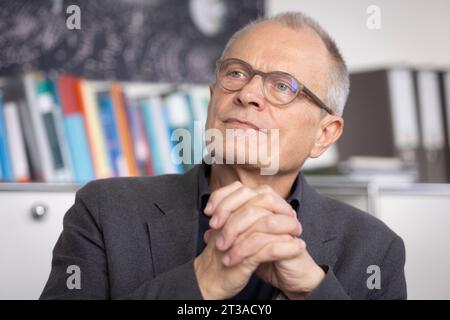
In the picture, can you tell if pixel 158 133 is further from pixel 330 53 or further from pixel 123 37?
pixel 330 53

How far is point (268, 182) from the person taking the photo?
1.48 metres

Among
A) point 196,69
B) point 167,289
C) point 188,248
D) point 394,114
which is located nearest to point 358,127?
point 394,114

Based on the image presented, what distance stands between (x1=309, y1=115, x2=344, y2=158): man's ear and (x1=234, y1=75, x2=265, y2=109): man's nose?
0.21 m

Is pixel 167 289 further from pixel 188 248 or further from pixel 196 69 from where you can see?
pixel 196 69

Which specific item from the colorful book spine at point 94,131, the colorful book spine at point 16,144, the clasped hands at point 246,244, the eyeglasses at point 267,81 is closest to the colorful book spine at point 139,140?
the colorful book spine at point 94,131

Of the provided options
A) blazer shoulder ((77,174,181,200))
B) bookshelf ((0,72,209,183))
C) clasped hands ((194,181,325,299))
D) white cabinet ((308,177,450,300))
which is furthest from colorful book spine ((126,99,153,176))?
clasped hands ((194,181,325,299))

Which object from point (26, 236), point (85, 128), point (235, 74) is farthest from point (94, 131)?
point (235, 74)

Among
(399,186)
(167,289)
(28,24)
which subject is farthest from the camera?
(28,24)

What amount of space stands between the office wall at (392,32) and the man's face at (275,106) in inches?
68.3

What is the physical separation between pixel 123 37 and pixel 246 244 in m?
1.93

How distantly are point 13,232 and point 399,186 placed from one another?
55.3 inches

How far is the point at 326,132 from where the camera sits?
5.13 feet

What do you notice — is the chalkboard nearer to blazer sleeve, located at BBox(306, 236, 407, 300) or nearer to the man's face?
the man's face

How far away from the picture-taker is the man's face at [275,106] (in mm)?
1377
